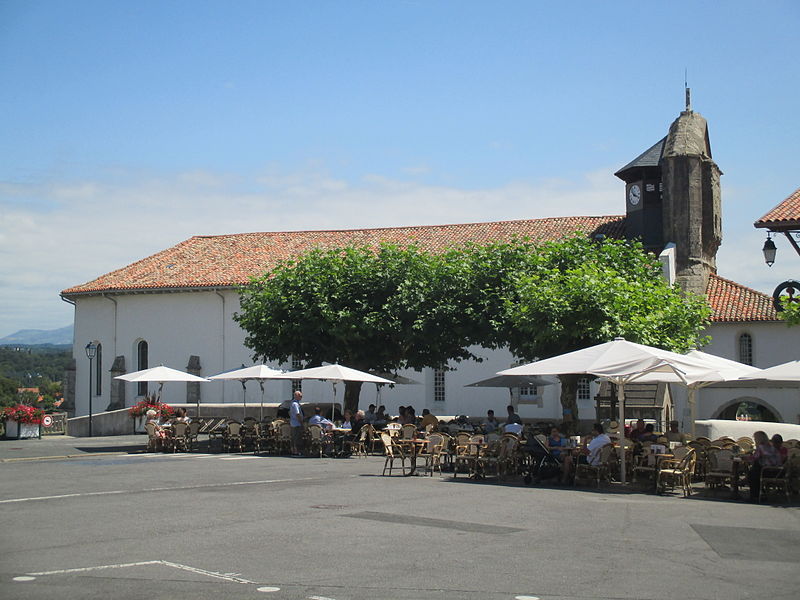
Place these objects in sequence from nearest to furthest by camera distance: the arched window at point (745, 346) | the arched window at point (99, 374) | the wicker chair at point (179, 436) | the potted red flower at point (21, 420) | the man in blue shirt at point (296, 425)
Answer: the man in blue shirt at point (296, 425), the wicker chair at point (179, 436), the potted red flower at point (21, 420), the arched window at point (745, 346), the arched window at point (99, 374)

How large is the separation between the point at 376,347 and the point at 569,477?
46.5ft

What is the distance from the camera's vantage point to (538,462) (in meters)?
18.1

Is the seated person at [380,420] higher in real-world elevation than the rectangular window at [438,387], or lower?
lower

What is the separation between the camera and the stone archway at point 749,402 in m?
42.3

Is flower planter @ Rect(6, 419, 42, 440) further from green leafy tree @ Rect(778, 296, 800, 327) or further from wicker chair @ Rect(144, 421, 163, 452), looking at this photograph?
green leafy tree @ Rect(778, 296, 800, 327)

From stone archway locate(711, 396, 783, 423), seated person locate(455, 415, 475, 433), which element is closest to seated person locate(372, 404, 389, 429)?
seated person locate(455, 415, 475, 433)

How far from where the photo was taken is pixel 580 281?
82.7 ft

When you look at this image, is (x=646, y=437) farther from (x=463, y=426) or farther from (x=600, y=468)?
(x=463, y=426)

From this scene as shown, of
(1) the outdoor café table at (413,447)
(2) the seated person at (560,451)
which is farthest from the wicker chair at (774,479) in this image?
(1) the outdoor café table at (413,447)

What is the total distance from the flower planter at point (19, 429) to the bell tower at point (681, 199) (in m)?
29.1

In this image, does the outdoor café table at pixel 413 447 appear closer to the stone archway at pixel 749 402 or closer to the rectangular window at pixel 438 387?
the rectangular window at pixel 438 387

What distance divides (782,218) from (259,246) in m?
32.0

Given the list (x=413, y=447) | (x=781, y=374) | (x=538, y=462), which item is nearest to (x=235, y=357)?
(x=413, y=447)

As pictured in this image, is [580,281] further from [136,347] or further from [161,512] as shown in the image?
[136,347]
